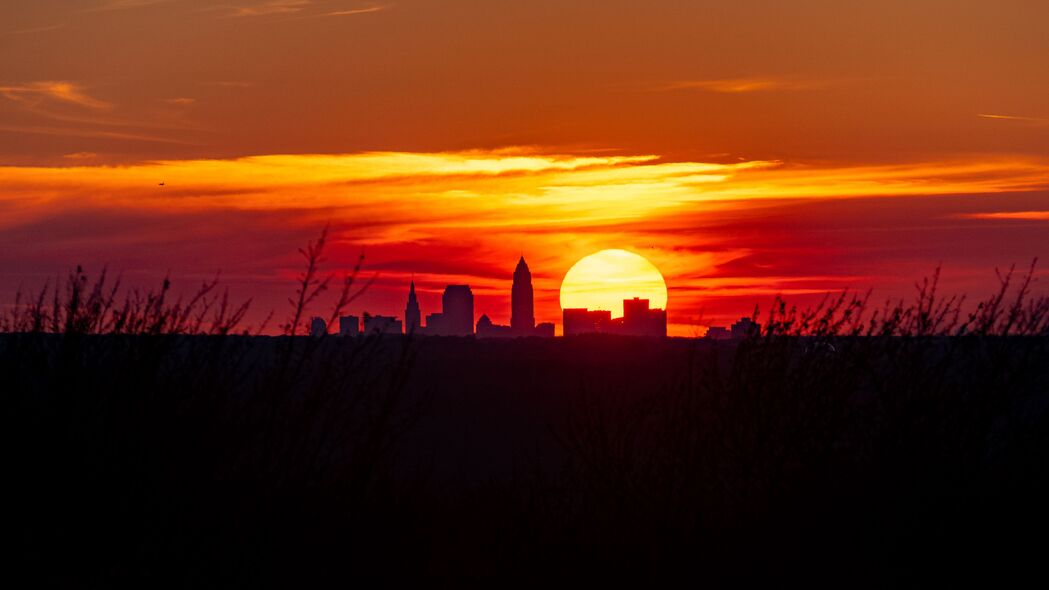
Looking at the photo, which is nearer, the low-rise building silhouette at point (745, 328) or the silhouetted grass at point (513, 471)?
the silhouetted grass at point (513, 471)

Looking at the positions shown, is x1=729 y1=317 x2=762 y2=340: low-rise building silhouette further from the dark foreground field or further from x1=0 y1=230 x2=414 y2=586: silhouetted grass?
x1=0 y1=230 x2=414 y2=586: silhouetted grass

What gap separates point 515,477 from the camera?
36.7 ft

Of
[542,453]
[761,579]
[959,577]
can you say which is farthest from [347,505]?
[542,453]

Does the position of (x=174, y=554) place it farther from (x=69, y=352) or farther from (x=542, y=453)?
(x=542, y=453)

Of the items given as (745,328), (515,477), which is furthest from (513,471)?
(745,328)

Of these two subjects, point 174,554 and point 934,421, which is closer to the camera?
point 174,554

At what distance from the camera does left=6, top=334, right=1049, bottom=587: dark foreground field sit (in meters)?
8.31

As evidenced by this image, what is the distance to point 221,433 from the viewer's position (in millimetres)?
8570

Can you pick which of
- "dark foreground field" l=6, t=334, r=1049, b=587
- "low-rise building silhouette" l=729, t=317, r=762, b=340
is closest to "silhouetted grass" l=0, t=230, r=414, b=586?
"dark foreground field" l=6, t=334, r=1049, b=587

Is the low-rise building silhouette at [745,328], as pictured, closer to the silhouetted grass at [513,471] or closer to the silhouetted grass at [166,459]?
the silhouetted grass at [513,471]

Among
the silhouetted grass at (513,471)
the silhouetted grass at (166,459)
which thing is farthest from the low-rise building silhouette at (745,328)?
the silhouetted grass at (166,459)

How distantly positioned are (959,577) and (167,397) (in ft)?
21.6

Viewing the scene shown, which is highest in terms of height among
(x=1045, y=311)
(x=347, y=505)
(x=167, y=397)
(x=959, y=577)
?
(x=1045, y=311)

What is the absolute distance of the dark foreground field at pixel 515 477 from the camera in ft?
27.3
